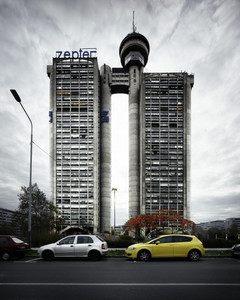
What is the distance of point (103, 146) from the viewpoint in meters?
86.7

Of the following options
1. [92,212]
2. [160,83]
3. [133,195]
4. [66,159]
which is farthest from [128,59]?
[92,212]

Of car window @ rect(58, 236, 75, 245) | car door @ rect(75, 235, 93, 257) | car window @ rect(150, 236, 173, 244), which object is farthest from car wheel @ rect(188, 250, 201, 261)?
car window @ rect(58, 236, 75, 245)

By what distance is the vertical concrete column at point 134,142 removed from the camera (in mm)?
83000

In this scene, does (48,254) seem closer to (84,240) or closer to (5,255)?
(84,240)

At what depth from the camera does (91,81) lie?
82562 mm

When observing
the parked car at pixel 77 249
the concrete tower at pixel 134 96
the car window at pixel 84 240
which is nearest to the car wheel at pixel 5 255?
the parked car at pixel 77 249

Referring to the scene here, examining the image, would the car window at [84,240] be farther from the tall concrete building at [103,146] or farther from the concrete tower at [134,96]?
the concrete tower at [134,96]

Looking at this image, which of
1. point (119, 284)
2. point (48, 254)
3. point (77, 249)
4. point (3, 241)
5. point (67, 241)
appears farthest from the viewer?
point (3, 241)

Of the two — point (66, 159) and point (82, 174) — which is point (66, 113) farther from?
point (82, 174)

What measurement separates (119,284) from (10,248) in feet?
27.1

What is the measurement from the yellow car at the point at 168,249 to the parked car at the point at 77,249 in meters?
1.68

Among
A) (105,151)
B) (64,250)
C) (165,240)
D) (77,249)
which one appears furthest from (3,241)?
(105,151)

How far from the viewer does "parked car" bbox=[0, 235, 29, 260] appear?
12.1 meters

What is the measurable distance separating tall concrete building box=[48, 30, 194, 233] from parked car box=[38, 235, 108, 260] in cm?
6544
